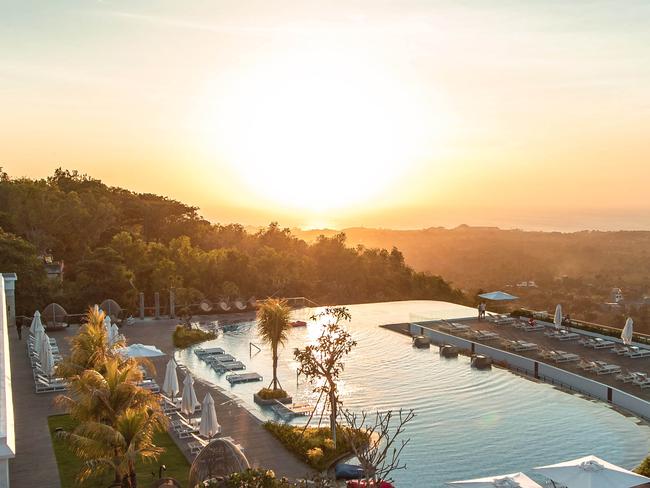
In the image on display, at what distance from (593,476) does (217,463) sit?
730cm

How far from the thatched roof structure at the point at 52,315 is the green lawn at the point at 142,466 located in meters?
15.0

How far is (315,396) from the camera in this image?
21.1m

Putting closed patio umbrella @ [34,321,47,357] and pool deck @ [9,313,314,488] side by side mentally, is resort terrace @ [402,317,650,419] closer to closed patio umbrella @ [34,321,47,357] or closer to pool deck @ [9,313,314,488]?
pool deck @ [9,313,314,488]

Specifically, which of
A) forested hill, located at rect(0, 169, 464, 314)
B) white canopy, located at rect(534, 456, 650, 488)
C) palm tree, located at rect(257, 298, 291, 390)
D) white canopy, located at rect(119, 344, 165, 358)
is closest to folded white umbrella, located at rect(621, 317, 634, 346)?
palm tree, located at rect(257, 298, 291, 390)

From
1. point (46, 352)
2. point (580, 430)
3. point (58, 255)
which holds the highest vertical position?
point (58, 255)

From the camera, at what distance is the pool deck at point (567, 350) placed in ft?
73.3

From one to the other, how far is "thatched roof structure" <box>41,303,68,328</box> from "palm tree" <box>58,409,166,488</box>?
19.7 meters

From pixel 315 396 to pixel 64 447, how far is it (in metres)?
8.13

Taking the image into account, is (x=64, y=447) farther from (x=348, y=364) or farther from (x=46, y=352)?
(x=348, y=364)

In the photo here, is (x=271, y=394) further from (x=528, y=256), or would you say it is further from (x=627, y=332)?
(x=528, y=256)

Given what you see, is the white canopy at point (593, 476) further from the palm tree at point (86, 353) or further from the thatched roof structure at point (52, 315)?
the thatched roof structure at point (52, 315)

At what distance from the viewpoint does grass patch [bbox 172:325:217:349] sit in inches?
1139

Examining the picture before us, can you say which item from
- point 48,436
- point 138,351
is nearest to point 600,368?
point 138,351

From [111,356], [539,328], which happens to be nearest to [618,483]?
[111,356]
